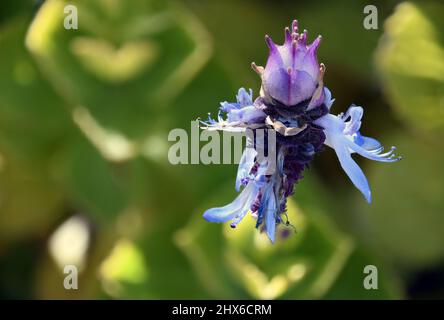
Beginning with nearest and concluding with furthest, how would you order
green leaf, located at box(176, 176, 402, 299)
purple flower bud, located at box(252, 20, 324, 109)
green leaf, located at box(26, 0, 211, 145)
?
1. purple flower bud, located at box(252, 20, 324, 109)
2. green leaf, located at box(176, 176, 402, 299)
3. green leaf, located at box(26, 0, 211, 145)

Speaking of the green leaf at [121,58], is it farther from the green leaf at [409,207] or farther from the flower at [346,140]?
the flower at [346,140]

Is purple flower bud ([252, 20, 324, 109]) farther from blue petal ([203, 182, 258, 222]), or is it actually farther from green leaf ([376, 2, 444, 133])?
green leaf ([376, 2, 444, 133])

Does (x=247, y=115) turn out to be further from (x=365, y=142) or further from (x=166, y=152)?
(x=166, y=152)

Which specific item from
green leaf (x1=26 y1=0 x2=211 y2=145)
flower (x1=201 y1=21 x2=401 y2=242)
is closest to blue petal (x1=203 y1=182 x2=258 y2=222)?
flower (x1=201 y1=21 x2=401 y2=242)

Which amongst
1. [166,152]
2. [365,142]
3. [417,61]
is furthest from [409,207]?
[365,142]

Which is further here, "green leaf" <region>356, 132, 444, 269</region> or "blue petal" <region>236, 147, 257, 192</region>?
"green leaf" <region>356, 132, 444, 269</region>

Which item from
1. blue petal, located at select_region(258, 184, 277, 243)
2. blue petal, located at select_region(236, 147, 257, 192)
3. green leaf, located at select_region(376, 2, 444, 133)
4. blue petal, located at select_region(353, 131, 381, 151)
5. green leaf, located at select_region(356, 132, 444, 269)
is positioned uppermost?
green leaf, located at select_region(376, 2, 444, 133)
